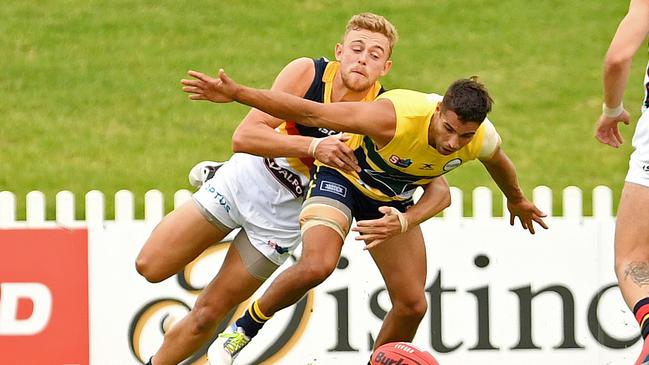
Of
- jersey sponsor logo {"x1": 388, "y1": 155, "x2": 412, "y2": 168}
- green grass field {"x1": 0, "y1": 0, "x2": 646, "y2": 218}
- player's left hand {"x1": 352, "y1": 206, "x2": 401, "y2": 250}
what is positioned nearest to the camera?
player's left hand {"x1": 352, "y1": 206, "x2": 401, "y2": 250}

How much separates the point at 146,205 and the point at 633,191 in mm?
4346

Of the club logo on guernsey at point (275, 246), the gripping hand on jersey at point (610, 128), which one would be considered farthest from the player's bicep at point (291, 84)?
the gripping hand on jersey at point (610, 128)

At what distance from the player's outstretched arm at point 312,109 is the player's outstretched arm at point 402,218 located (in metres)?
0.39

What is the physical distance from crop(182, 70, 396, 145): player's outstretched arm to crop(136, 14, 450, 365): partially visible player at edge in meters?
0.46

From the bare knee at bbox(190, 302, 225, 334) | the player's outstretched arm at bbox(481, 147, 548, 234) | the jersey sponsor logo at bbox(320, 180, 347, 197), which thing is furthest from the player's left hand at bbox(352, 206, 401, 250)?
the bare knee at bbox(190, 302, 225, 334)

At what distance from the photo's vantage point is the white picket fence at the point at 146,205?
952 cm

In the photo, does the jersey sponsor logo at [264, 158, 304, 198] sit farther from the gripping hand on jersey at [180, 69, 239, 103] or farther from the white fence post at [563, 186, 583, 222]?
the white fence post at [563, 186, 583, 222]

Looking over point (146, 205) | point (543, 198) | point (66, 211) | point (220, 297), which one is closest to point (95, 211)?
point (66, 211)

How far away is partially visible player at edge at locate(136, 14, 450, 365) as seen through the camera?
285 inches

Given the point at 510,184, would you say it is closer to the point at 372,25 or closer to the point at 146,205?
the point at 372,25

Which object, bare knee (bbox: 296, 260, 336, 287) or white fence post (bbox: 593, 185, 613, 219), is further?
white fence post (bbox: 593, 185, 613, 219)

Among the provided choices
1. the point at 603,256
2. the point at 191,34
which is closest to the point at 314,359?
the point at 603,256

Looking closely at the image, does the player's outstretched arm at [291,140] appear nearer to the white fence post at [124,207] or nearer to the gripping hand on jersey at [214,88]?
the gripping hand on jersey at [214,88]

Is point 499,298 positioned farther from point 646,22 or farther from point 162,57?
point 162,57
